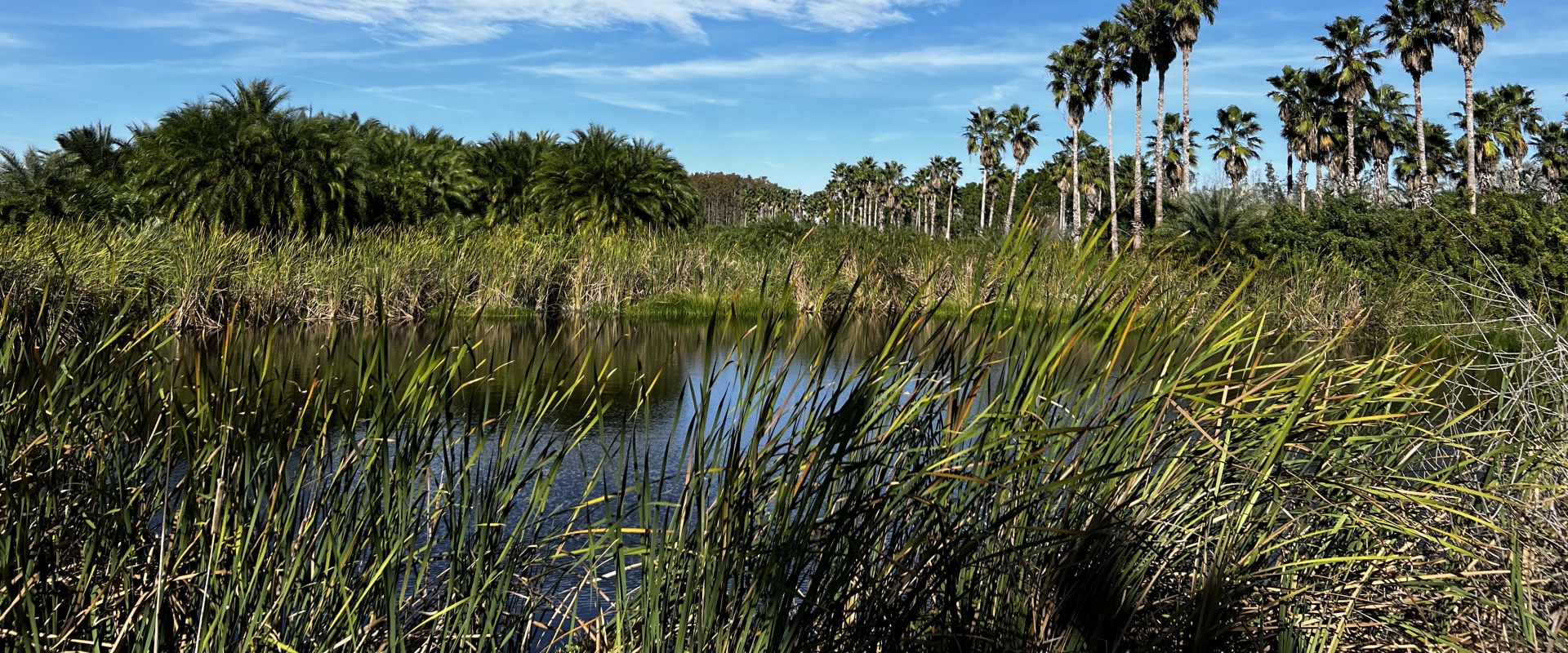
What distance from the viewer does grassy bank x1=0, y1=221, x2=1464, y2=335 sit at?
13547mm

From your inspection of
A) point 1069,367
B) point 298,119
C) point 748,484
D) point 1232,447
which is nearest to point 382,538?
point 748,484

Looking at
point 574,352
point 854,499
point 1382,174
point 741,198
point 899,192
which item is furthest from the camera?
point 741,198

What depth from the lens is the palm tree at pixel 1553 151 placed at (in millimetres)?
55875

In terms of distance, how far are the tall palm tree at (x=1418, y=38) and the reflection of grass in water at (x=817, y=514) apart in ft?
128

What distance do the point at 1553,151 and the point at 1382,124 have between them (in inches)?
613

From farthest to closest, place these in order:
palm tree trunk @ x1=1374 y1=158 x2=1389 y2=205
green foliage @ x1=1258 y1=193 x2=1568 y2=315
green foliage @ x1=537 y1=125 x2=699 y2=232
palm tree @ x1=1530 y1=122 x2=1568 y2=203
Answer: palm tree @ x1=1530 y1=122 x2=1568 y2=203
palm tree trunk @ x1=1374 y1=158 x2=1389 y2=205
green foliage @ x1=537 y1=125 x2=699 y2=232
green foliage @ x1=1258 y1=193 x2=1568 y2=315

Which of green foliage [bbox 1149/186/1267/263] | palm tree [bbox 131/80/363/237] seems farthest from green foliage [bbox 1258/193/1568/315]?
palm tree [bbox 131/80/363/237]

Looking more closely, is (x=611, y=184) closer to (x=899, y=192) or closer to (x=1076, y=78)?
(x=1076, y=78)

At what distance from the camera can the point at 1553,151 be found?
56.2 m

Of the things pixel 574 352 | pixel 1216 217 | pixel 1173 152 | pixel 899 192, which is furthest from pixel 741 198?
pixel 574 352

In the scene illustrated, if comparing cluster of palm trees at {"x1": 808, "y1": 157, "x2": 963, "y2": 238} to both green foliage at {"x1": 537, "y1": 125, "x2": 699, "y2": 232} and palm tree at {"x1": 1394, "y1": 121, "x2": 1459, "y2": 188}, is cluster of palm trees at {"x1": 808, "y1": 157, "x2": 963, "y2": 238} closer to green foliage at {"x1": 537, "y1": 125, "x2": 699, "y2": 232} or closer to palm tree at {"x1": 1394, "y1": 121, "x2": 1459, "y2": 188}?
palm tree at {"x1": 1394, "y1": 121, "x2": 1459, "y2": 188}

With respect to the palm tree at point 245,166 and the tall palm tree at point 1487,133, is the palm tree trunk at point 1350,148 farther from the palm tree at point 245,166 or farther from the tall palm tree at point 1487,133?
the palm tree at point 245,166

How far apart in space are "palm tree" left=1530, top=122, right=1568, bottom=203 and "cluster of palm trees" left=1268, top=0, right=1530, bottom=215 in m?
0.07

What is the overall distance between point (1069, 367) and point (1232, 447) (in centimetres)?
50
